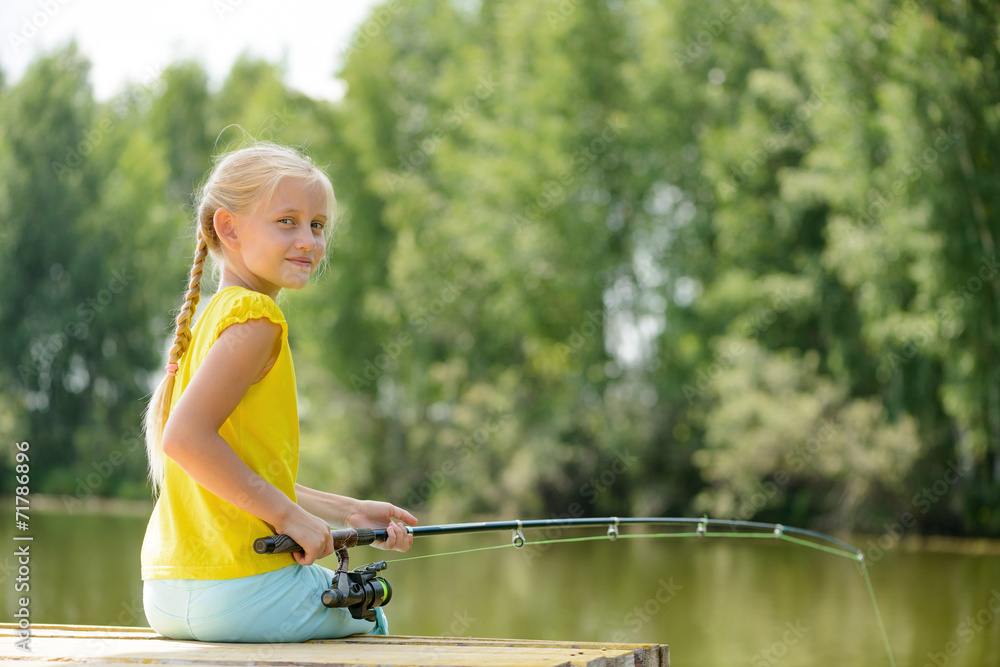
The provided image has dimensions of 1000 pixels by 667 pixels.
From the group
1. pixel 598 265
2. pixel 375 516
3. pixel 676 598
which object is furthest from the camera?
pixel 598 265

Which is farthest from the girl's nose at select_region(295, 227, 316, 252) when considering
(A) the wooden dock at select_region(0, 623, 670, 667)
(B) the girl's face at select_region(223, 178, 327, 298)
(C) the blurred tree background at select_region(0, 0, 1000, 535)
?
(C) the blurred tree background at select_region(0, 0, 1000, 535)

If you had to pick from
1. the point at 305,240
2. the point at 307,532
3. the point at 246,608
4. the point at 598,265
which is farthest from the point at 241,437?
the point at 598,265

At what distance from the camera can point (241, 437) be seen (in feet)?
7.39

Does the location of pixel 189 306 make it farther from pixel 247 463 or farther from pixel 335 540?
pixel 335 540

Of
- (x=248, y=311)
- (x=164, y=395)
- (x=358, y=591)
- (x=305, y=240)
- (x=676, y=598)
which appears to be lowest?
(x=676, y=598)

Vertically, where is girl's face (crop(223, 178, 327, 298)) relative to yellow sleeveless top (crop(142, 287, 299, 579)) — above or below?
above

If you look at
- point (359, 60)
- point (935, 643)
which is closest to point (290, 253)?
point (935, 643)

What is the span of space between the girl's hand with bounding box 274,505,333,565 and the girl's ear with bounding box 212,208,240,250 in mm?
606

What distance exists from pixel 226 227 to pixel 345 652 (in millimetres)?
936

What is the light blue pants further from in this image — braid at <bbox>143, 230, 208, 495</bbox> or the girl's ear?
the girl's ear

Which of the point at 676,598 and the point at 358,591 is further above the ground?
the point at 358,591

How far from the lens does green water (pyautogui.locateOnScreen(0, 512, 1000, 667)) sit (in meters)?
Result: 7.21

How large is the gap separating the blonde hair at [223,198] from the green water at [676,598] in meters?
4.79

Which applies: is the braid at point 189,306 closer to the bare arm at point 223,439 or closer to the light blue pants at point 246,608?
the bare arm at point 223,439
